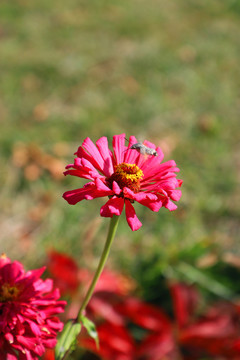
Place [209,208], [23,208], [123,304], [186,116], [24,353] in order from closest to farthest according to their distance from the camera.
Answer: [24,353] < [123,304] < [23,208] < [209,208] < [186,116]

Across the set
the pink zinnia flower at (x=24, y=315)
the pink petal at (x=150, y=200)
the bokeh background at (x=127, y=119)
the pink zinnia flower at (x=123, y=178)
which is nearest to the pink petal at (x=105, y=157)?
the pink zinnia flower at (x=123, y=178)

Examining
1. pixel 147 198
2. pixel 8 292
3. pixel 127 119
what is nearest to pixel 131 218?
pixel 147 198

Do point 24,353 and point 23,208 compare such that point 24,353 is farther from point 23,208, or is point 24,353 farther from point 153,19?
point 153,19

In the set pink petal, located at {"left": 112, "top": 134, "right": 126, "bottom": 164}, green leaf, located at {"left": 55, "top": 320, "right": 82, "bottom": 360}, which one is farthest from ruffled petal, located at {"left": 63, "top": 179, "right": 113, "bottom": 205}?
green leaf, located at {"left": 55, "top": 320, "right": 82, "bottom": 360}

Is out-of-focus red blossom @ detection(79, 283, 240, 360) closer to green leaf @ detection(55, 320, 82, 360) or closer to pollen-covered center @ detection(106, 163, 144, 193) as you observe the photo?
green leaf @ detection(55, 320, 82, 360)

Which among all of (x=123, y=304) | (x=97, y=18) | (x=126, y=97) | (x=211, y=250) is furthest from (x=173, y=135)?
(x=97, y=18)

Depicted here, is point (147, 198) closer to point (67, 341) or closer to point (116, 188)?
point (116, 188)

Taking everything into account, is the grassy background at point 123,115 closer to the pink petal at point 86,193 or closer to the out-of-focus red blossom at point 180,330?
the out-of-focus red blossom at point 180,330

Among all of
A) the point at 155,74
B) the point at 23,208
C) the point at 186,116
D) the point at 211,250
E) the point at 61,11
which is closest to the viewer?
the point at 211,250
